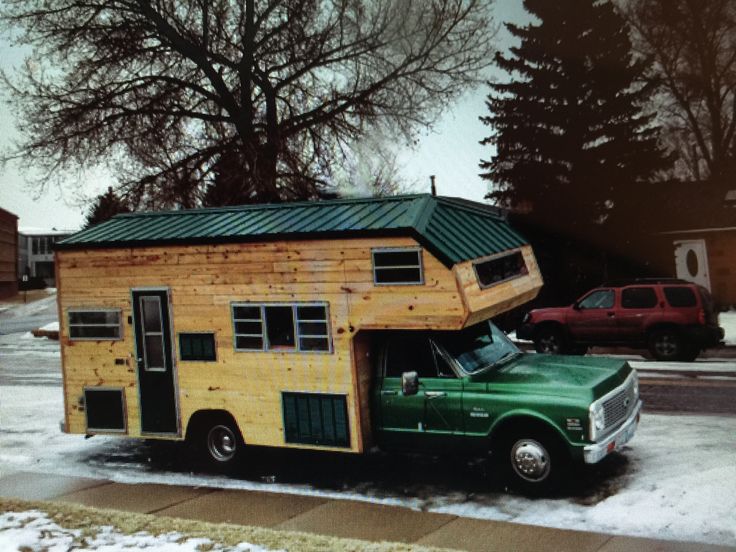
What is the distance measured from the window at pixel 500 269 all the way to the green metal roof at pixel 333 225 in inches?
6.0

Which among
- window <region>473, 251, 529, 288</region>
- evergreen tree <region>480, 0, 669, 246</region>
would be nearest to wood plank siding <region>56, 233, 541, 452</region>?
window <region>473, 251, 529, 288</region>

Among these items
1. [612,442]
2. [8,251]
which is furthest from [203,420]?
[8,251]

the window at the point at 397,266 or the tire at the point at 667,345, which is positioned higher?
the window at the point at 397,266

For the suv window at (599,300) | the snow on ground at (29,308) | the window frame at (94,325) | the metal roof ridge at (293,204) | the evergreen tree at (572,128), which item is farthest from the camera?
the snow on ground at (29,308)

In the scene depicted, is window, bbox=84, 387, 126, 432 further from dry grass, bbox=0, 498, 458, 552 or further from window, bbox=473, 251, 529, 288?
window, bbox=473, 251, 529, 288

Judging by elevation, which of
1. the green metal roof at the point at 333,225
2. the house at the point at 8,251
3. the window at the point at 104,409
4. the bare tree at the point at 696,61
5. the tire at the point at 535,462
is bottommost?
the tire at the point at 535,462

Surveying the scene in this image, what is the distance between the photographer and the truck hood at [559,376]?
784 cm

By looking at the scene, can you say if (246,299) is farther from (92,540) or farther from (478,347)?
(92,540)

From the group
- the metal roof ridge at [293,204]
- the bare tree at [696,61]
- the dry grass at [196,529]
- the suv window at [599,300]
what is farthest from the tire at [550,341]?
the bare tree at [696,61]

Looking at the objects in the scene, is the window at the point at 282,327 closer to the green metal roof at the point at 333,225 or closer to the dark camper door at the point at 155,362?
the green metal roof at the point at 333,225

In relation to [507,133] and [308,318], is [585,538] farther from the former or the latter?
[507,133]

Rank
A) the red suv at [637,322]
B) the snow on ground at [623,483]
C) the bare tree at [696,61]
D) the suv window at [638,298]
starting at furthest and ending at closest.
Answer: the bare tree at [696,61]
the suv window at [638,298]
the red suv at [637,322]
the snow on ground at [623,483]

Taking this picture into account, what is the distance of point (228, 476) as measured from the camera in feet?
31.1

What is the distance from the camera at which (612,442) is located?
7.81 meters
